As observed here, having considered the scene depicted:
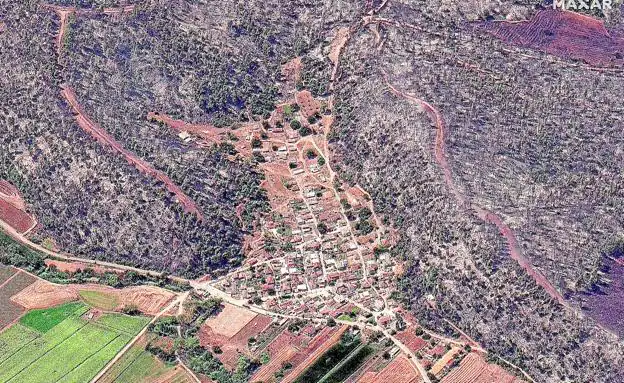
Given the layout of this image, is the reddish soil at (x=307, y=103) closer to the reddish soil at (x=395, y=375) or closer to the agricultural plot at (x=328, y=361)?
the agricultural plot at (x=328, y=361)

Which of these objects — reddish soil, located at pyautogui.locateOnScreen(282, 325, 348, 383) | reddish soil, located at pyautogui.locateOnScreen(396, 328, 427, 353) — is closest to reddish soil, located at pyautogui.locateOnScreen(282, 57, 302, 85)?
reddish soil, located at pyautogui.locateOnScreen(282, 325, 348, 383)

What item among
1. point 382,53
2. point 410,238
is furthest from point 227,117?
point 410,238

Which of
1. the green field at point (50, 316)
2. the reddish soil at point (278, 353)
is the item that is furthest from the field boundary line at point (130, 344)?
the reddish soil at point (278, 353)

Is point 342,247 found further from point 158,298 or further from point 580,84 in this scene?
point 580,84

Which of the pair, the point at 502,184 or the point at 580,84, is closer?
the point at 502,184

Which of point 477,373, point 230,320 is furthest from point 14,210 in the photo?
point 477,373

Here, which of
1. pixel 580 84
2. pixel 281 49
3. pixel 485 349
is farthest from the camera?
pixel 281 49

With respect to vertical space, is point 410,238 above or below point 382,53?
below

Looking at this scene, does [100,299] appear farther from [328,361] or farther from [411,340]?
[411,340]
